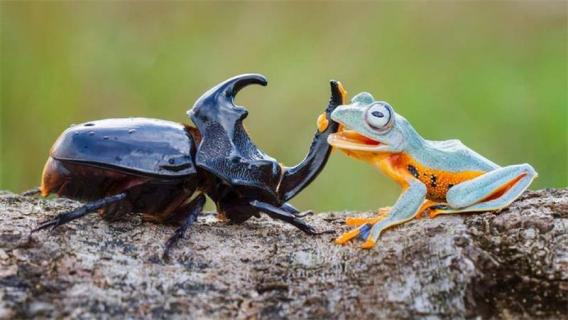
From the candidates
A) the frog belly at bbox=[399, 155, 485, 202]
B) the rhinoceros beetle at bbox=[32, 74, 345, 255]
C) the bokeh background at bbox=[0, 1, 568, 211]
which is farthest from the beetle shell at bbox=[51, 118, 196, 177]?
the bokeh background at bbox=[0, 1, 568, 211]

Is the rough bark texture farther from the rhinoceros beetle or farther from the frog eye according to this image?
the frog eye

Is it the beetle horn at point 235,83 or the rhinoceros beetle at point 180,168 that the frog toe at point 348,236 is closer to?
the rhinoceros beetle at point 180,168

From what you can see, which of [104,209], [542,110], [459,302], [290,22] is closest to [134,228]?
[104,209]

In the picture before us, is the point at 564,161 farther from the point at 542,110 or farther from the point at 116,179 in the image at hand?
the point at 116,179

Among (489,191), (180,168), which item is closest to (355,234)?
(489,191)

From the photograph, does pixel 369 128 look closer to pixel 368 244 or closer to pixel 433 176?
pixel 433 176
